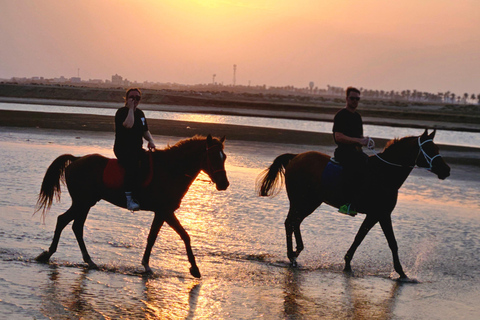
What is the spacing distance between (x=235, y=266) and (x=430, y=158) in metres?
3.33

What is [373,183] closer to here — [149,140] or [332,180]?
[332,180]

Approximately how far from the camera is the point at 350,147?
8.82 m

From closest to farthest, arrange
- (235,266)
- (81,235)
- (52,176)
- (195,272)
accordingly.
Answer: (195,272) < (81,235) < (235,266) < (52,176)

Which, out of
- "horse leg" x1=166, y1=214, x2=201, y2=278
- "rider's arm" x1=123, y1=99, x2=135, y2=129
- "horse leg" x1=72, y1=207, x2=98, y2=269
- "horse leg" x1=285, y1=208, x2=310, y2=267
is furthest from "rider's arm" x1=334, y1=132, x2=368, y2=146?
"horse leg" x1=72, y1=207, x2=98, y2=269

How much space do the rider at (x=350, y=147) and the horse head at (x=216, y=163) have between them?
81.4 inches

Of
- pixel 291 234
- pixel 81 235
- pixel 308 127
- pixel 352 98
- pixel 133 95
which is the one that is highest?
pixel 352 98

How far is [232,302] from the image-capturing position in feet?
22.1

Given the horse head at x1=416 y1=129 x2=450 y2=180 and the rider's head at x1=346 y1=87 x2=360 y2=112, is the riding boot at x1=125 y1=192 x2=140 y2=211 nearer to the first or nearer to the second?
the rider's head at x1=346 y1=87 x2=360 y2=112

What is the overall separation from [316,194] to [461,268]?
2.65 meters

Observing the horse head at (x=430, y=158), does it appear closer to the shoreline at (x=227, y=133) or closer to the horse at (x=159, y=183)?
the horse at (x=159, y=183)

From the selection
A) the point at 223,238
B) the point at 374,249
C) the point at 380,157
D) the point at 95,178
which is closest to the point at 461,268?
the point at 374,249

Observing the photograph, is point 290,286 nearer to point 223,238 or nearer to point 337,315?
point 337,315

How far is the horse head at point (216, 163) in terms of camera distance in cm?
752

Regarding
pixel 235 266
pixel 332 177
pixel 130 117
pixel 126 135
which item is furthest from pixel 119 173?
pixel 332 177
